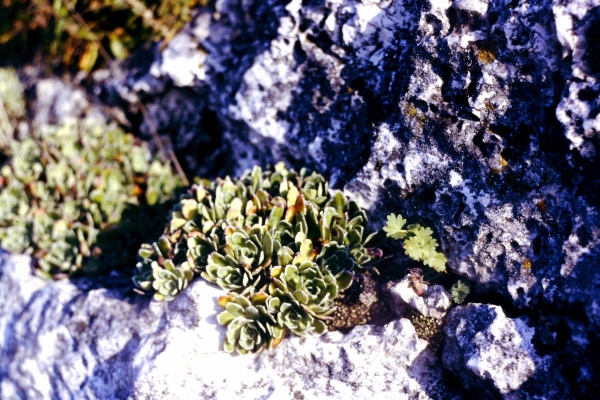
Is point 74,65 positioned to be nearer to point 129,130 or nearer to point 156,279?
point 129,130

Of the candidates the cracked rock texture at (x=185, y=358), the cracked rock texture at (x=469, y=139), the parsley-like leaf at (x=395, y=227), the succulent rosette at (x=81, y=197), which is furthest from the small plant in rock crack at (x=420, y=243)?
the succulent rosette at (x=81, y=197)

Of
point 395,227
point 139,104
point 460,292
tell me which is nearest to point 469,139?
point 395,227

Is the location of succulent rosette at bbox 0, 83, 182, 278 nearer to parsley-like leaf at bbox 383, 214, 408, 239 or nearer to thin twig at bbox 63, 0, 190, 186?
thin twig at bbox 63, 0, 190, 186

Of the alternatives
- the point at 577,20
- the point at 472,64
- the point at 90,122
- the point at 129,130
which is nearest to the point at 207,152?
the point at 129,130

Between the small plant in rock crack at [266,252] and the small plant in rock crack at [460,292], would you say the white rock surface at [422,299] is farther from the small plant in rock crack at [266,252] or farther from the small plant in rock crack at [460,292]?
the small plant in rock crack at [266,252]

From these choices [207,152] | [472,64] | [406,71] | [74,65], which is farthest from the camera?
[74,65]

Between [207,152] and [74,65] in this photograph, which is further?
[74,65]
